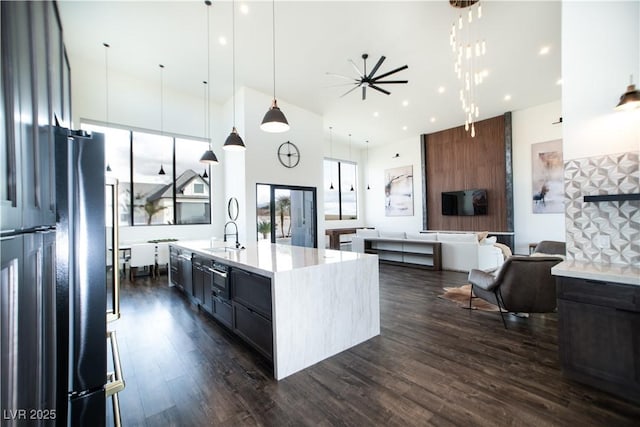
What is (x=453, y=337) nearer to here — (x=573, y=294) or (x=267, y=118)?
(x=573, y=294)

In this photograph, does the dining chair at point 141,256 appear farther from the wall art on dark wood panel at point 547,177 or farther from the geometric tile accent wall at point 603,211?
the wall art on dark wood panel at point 547,177

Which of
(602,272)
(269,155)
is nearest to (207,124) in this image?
(269,155)

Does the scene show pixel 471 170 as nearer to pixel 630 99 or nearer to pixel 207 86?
pixel 630 99

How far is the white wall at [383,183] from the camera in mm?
10297

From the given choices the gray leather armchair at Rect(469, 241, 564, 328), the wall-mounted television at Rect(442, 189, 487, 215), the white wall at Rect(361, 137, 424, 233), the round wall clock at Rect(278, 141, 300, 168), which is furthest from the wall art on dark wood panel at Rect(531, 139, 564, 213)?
the round wall clock at Rect(278, 141, 300, 168)

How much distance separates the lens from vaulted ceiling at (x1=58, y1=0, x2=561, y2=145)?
159 inches

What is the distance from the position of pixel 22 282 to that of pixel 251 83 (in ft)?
21.2

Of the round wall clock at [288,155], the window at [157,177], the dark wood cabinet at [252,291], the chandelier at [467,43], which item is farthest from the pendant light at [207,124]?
the chandelier at [467,43]

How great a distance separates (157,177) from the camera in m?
6.74

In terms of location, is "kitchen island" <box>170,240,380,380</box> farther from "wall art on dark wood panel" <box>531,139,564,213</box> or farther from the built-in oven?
"wall art on dark wood panel" <box>531,139,564,213</box>

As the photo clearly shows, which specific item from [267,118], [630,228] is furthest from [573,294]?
[267,118]

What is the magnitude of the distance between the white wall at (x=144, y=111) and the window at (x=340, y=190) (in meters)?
4.89

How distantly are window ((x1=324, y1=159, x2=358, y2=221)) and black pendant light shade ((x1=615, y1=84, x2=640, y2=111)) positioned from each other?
894 cm

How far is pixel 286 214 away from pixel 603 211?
19.9ft
